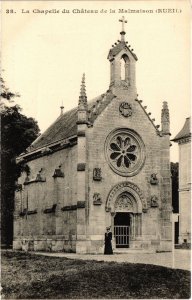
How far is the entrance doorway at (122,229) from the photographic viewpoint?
37.7m

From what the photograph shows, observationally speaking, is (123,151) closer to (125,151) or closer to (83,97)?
(125,151)

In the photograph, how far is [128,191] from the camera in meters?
37.4

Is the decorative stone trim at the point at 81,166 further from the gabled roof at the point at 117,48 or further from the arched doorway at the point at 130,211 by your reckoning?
the gabled roof at the point at 117,48

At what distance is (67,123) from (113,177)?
356 inches

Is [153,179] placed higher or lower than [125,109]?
lower

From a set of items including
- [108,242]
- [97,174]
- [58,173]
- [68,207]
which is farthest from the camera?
[58,173]

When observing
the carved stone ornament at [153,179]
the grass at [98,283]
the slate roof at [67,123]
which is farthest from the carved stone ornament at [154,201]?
the grass at [98,283]

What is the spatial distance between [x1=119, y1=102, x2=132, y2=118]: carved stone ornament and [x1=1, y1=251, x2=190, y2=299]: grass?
1853 cm

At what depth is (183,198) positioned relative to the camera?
5384cm

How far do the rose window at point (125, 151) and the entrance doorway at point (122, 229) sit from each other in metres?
3.35

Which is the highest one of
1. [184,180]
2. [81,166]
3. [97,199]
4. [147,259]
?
[81,166]

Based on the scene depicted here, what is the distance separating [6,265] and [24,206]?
2173 centimetres

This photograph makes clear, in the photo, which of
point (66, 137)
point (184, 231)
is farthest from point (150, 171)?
point (184, 231)

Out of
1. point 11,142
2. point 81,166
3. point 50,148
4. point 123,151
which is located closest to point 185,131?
point 123,151
